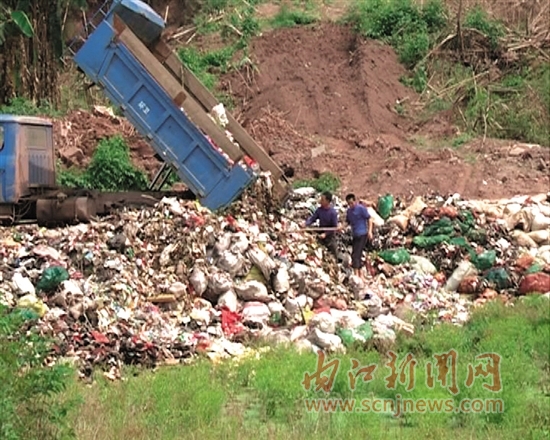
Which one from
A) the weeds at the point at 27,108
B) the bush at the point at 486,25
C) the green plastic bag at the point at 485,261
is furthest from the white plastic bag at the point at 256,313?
the bush at the point at 486,25

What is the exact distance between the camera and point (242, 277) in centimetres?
1144

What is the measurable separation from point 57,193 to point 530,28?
50.0 feet

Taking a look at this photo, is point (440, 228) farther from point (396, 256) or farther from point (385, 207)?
point (385, 207)

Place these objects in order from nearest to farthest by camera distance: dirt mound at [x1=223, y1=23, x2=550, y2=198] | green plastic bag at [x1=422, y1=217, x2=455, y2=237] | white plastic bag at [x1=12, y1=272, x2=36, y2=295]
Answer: white plastic bag at [x1=12, y1=272, x2=36, y2=295] → green plastic bag at [x1=422, y1=217, x2=455, y2=237] → dirt mound at [x1=223, y1=23, x2=550, y2=198]

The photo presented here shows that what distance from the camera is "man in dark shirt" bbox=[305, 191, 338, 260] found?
12977mm

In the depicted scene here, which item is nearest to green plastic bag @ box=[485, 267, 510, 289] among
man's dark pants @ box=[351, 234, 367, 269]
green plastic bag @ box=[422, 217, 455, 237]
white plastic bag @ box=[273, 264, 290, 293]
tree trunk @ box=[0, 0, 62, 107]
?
green plastic bag @ box=[422, 217, 455, 237]

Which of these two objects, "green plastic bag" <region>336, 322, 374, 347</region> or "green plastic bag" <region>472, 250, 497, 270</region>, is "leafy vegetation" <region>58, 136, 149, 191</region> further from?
"green plastic bag" <region>336, 322, 374, 347</region>

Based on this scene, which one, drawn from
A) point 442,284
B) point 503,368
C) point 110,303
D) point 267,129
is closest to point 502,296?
point 442,284

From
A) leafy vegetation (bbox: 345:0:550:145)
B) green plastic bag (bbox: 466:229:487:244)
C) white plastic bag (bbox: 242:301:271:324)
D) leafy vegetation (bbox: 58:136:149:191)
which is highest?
leafy vegetation (bbox: 345:0:550:145)

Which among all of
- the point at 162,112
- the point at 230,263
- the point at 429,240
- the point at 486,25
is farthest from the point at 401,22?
the point at 230,263

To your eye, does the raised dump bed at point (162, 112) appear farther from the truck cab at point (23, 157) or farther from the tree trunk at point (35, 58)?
the tree trunk at point (35, 58)

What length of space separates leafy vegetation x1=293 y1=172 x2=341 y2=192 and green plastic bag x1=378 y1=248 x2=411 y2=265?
405 centimetres

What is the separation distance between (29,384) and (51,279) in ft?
17.0

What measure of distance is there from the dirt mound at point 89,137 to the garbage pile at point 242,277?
16.8 ft
